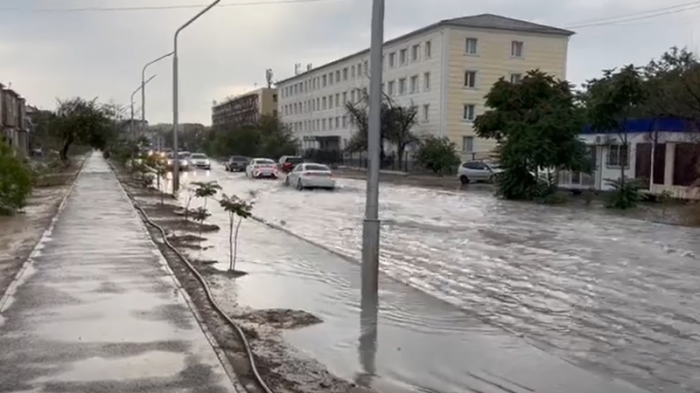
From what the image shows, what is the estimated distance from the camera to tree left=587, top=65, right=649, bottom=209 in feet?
102

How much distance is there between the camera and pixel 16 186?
23.1m

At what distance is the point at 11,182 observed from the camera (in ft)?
74.6

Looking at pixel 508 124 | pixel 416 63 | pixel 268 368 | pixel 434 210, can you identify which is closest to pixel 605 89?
pixel 508 124


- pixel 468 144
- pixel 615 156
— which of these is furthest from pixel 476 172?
pixel 468 144

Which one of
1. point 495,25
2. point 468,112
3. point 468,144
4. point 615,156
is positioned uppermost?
point 495,25

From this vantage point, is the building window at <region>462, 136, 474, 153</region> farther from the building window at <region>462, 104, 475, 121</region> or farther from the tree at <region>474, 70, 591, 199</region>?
the tree at <region>474, 70, 591, 199</region>

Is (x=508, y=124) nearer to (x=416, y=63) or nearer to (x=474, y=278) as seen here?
(x=474, y=278)

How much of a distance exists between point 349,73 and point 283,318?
79.7 meters

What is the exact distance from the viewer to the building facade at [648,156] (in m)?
34.3

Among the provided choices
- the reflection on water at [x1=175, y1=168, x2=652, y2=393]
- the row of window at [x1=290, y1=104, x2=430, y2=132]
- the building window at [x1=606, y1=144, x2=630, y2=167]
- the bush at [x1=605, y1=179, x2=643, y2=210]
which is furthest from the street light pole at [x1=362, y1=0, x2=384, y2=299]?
the row of window at [x1=290, y1=104, x2=430, y2=132]

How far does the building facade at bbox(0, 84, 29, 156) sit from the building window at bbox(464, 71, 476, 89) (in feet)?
116

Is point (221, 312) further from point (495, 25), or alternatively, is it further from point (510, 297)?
point (495, 25)

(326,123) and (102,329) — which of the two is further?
(326,123)

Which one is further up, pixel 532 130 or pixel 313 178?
pixel 532 130
